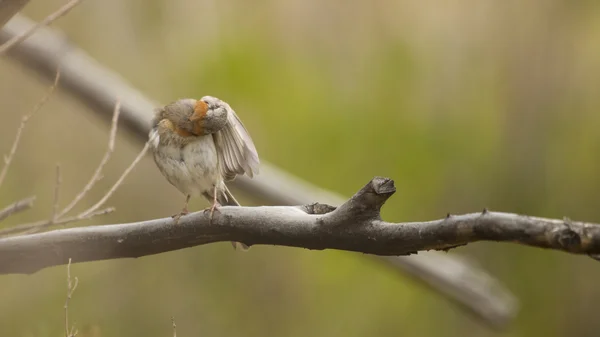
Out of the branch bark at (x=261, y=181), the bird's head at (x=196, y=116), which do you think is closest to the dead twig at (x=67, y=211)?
the bird's head at (x=196, y=116)

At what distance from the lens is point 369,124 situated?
12.2 feet

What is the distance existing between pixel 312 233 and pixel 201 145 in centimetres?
49

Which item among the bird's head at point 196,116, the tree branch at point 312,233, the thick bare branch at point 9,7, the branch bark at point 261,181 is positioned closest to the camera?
the tree branch at point 312,233

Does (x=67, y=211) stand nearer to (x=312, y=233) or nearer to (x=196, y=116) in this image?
(x=196, y=116)

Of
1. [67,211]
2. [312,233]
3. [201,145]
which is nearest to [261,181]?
[201,145]

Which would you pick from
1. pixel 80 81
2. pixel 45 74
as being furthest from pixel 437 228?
pixel 45 74

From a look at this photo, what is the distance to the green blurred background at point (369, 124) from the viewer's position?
11.5 feet

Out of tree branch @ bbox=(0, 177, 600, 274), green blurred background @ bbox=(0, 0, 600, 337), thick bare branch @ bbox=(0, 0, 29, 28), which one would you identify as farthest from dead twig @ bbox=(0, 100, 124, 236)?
green blurred background @ bbox=(0, 0, 600, 337)

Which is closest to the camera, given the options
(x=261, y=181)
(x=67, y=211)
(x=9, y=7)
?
(x=9, y=7)

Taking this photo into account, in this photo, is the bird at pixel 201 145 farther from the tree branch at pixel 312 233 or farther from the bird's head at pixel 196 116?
the tree branch at pixel 312 233

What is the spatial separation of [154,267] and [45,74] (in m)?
1.08

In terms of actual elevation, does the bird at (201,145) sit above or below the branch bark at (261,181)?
below

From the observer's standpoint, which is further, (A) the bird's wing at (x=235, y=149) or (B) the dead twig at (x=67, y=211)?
(A) the bird's wing at (x=235, y=149)

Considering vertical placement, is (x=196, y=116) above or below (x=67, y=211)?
above
